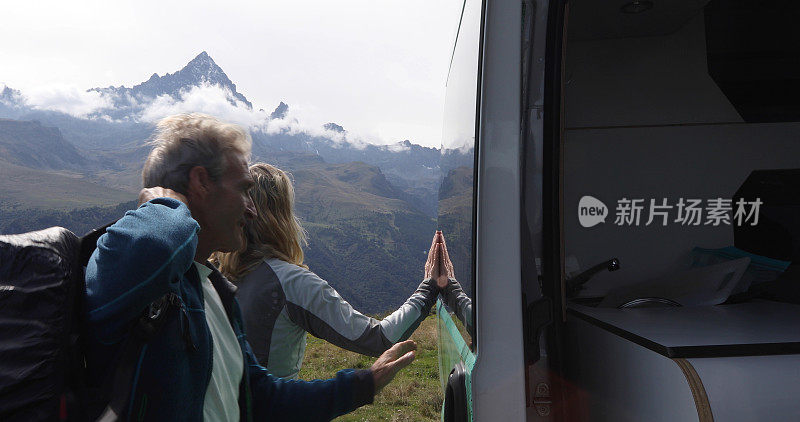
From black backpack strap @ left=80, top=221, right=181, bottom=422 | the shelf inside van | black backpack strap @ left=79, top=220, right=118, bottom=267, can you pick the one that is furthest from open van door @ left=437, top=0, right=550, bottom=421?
black backpack strap @ left=79, top=220, right=118, bottom=267

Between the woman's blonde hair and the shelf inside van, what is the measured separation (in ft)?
4.35

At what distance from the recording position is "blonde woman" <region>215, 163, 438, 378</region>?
7.89ft

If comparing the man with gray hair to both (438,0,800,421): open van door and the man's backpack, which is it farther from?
(438,0,800,421): open van door

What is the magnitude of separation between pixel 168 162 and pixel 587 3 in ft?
6.14

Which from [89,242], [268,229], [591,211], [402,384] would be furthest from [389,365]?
[402,384]

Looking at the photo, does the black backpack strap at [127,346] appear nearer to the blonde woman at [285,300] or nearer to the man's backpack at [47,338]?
the man's backpack at [47,338]

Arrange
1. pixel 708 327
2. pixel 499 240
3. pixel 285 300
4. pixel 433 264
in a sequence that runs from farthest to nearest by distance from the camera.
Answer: pixel 433 264, pixel 285 300, pixel 708 327, pixel 499 240

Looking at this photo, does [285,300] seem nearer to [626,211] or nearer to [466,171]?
[466,171]

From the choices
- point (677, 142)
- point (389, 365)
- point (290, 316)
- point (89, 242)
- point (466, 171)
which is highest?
point (677, 142)

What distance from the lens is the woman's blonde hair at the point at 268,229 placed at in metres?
2.51

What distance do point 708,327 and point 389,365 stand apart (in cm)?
109

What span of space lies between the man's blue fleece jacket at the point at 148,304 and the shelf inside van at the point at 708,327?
1.20 m

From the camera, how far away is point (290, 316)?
2422 mm

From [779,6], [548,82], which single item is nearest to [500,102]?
[548,82]
